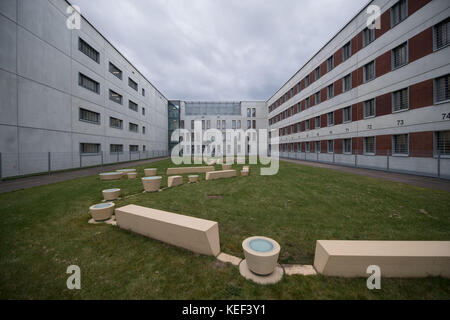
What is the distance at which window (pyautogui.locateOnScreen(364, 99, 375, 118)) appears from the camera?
16500 mm

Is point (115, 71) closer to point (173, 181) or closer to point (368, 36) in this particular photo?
point (173, 181)

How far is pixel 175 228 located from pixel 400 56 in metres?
21.4

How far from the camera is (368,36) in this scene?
16859mm

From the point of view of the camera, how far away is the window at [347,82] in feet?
63.3

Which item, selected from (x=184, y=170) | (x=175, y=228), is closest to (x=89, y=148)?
(x=184, y=170)

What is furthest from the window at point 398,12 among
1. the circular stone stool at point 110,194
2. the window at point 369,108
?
the circular stone stool at point 110,194

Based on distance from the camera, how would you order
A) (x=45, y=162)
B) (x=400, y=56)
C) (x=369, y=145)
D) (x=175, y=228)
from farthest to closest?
(x=369, y=145), (x=400, y=56), (x=45, y=162), (x=175, y=228)

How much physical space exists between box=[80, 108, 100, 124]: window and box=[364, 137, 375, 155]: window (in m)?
29.7

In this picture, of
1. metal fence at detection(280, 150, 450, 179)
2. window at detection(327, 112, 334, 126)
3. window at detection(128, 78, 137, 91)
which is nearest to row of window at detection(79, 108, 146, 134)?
window at detection(128, 78, 137, 91)

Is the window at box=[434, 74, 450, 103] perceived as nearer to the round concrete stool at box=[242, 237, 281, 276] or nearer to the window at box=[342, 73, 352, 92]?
the window at box=[342, 73, 352, 92]
